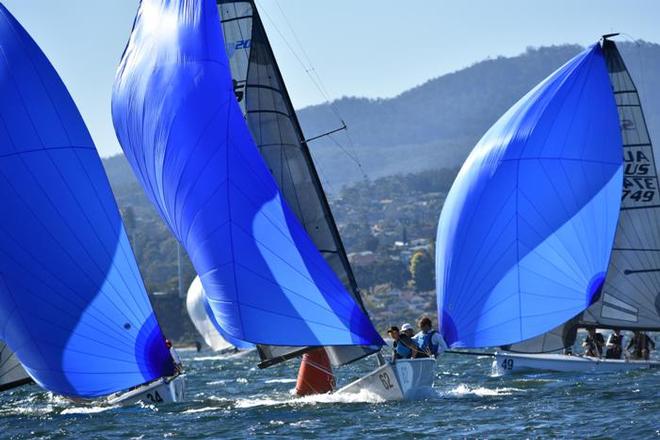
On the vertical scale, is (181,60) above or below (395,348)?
above

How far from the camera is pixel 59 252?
51.3 feet

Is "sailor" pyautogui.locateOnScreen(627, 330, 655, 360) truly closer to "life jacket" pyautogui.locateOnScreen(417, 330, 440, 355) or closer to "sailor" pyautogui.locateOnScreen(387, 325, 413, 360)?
"life jacket" pyautogui.locateOnScreen(417, 330, 440, 355)

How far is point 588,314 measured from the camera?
73.7ft

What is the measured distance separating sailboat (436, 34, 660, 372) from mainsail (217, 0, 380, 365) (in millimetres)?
1495

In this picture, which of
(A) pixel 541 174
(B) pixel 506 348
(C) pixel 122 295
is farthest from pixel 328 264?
(B) pixel 506 348

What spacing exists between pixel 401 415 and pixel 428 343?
1.45 metres

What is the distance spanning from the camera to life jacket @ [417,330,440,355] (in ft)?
53.8

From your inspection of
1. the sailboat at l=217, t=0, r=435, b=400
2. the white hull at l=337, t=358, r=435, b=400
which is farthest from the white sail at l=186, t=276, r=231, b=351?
the white hull at l=337, t=358, r=435, b=400

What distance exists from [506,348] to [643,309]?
227 cm

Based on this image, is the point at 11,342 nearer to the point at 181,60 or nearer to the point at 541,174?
the point at 181,60

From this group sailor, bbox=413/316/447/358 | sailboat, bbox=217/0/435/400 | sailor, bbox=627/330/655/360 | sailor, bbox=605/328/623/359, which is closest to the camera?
sailor, bbox=413/316/447/358

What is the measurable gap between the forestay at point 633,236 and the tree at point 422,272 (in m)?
89.9

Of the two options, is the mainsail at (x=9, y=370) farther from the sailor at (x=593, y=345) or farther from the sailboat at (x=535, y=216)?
the sailor at (x=593, y=345)

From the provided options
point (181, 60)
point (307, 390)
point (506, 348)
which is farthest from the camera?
point (506, 348)
